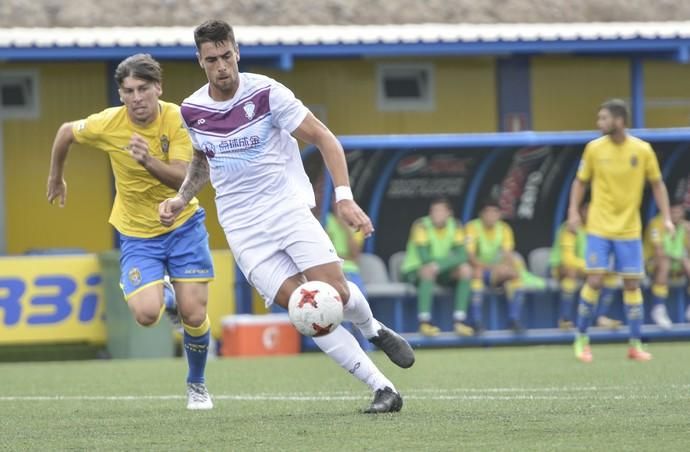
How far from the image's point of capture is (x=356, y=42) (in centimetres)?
1931

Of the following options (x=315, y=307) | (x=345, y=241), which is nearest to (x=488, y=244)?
(x=345, y=241)

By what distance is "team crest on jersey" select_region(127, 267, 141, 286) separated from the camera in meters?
9.32

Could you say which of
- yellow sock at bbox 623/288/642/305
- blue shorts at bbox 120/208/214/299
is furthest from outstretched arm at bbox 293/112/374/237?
yellow sock at bbox 623/288/642/305

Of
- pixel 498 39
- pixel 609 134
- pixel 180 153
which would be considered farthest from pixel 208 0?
pixel 180 153

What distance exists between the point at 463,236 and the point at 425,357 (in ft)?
→ 8.17

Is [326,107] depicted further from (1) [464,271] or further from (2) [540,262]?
(1) [464,271]

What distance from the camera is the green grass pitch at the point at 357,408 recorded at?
730 centimetres

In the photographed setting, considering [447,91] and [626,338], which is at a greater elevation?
[447,91]

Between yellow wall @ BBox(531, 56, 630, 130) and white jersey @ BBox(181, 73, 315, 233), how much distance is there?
1385 centimetres

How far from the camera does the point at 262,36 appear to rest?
1917 centimetres

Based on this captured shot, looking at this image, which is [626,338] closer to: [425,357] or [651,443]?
[425,357]

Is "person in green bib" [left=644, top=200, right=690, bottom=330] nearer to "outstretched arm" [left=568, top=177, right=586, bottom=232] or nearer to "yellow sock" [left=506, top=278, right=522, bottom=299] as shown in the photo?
"yellow sock" [left=506, top=278, right=522, bottom=299]

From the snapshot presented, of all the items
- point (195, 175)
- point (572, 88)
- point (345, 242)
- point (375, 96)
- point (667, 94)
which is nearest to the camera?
point (195, 175)

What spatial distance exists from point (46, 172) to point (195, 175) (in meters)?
12.3
